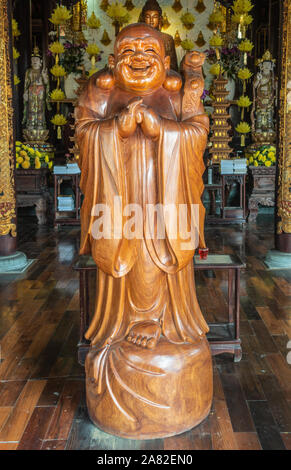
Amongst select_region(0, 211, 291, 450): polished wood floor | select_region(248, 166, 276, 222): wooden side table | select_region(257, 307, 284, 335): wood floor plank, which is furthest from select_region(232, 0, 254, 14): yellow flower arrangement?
select_region(257, 307, 284, 335): wood floor plank

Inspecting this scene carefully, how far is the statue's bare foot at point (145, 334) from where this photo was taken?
5.64 ft

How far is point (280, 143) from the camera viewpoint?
13.6 feet

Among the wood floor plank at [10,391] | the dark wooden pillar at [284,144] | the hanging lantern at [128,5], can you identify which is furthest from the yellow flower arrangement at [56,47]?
the wood floor plank at [10,391]

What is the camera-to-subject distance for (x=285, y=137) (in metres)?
4.06

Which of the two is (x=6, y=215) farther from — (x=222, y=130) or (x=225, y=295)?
(x=222, y=130)

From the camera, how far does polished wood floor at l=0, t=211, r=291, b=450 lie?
5.71ft

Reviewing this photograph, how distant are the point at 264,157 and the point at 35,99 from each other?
12.6ft

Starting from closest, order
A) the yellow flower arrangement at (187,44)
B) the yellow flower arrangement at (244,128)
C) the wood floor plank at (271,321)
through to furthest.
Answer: the wood floor plank at (271,321) < the yellow flower arrangement at (244,128) < the yellow flower arrangement at (187,44)

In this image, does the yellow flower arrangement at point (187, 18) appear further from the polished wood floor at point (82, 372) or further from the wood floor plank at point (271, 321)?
the wood floor plank at point (271, 321)

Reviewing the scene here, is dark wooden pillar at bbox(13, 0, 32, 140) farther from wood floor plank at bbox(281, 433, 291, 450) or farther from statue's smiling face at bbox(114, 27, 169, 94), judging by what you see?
wood floor plank at bbox(281, 433, 291, 450)

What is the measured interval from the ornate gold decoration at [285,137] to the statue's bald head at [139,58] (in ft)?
8.60

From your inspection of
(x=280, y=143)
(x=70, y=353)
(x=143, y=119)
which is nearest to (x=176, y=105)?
(x=143, y=119)

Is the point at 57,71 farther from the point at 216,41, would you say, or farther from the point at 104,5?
the point at 216,41

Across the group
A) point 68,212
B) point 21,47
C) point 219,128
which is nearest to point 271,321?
point 68,212
